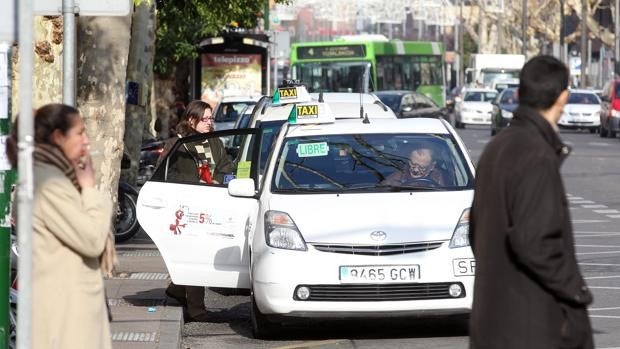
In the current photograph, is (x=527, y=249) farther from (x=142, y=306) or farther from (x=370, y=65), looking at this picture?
(x=370, y=65)

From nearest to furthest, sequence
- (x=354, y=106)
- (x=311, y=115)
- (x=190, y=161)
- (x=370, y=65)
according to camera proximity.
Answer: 1. (x=311, y=115)
2. (x=190, y=161)
3. (x=354, y=106)
4. (x=370, y=65)

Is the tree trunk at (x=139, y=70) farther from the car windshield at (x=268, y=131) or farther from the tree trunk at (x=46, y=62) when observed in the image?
the car windshield at (x=268, y=131)

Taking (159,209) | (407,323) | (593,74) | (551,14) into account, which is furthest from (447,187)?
(593,74)

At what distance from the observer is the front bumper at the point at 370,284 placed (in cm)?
1073

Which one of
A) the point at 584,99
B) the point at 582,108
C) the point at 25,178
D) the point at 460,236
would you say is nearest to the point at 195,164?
the point at 460,236

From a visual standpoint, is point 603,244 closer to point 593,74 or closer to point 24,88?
point 24,88

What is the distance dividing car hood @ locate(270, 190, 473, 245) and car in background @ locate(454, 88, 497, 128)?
49.4m

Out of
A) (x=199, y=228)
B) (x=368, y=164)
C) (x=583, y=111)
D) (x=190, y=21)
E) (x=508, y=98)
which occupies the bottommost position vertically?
(x=583, y=111)

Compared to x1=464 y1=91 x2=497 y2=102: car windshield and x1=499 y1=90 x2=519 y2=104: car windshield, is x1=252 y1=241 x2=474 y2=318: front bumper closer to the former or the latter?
x1=499 y1=90 x2=519 y2=104: car windshield

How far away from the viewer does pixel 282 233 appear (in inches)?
435

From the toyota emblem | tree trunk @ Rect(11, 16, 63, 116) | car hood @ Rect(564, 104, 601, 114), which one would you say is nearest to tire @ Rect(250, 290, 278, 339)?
the toyota emblem

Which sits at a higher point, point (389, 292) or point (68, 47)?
point (68, 47)

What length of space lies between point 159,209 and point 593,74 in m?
95.9

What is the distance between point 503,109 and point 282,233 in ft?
125
